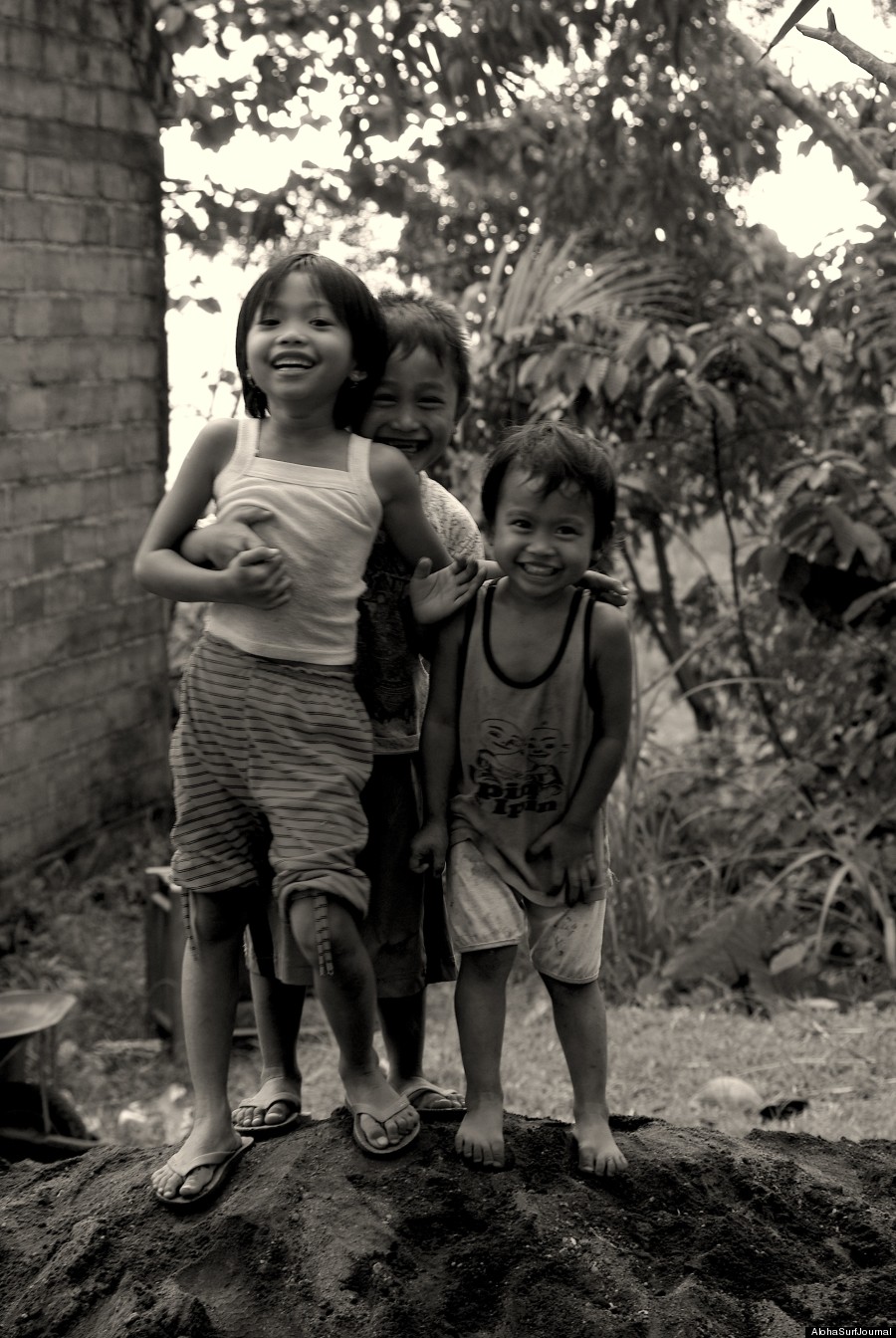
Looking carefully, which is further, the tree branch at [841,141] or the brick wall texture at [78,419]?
the brick wall texture at [78,419]

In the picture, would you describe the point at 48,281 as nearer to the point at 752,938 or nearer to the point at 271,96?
the point at 271,96

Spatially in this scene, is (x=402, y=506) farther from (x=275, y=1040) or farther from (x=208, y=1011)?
(x=275, y=1040)

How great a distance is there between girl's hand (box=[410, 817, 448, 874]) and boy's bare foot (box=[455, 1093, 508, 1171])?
41cm

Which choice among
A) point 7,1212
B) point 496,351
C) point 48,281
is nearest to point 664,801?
point 496,351

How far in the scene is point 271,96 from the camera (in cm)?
634

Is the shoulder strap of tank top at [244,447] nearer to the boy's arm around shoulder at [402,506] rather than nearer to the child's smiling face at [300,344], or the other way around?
the child's smiling face at [300,344]

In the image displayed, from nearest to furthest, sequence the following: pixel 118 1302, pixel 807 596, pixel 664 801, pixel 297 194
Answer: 1. pixel 118 1302
2. pixel 807 596
3. pixel 664 801
4. pixel 297 194

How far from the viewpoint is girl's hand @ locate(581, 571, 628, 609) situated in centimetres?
249

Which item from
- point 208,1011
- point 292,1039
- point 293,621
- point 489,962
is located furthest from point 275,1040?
point 293,621

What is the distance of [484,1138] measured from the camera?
8.15ft

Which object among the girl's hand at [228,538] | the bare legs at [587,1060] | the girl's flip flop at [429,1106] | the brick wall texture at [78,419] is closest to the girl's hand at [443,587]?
the girl's hand at [228,538]

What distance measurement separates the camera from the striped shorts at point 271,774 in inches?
91.1

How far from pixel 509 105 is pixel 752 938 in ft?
12.7

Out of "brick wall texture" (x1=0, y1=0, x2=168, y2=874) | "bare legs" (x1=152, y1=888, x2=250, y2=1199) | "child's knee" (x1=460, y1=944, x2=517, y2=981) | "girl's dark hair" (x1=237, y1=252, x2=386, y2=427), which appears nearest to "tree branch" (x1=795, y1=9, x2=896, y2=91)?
"girl's dark hair" (x1=237, y1=252, x2=386, y2=427)
